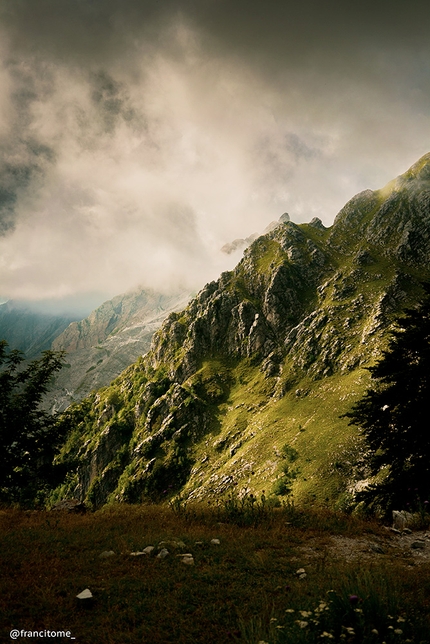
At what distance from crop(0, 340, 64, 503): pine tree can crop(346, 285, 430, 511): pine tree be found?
2042 cm

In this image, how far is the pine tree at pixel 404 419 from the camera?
1691 cm

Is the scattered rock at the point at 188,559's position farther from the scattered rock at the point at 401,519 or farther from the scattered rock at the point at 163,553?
the scattered rock at the point at 401,519

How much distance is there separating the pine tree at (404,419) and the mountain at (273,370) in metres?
38.7

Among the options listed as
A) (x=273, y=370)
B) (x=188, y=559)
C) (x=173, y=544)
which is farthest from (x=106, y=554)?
(x=273, y=370)

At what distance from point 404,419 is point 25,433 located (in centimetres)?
2322

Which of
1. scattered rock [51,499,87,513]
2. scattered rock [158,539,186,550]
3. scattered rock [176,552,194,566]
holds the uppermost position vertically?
scattered rock [176,552,194,566]

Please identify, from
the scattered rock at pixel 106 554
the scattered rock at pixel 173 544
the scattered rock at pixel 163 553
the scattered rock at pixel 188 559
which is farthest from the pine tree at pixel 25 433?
the scattered rock at pixel 188 559

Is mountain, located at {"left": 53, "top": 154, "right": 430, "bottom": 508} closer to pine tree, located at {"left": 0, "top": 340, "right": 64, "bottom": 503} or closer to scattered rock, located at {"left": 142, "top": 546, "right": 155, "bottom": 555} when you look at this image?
pine tree, located at {"left": 0, "top": 340, "right": 64, "bottom": 503}

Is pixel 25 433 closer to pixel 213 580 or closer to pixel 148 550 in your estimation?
pixel 148 550

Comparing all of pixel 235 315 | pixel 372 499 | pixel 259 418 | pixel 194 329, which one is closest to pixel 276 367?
pixel 259 418

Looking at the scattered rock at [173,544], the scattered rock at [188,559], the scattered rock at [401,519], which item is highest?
the scattered rock at [188,559]

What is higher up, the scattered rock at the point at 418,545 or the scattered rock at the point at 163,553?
the scattered rock at the point at 163,553

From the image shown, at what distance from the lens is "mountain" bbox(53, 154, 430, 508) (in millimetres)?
76375

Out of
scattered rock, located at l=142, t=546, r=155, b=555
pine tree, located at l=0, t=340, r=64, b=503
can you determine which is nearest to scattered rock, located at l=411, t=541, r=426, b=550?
scattered rock, located at l=142, t=546, r=155, b=555
